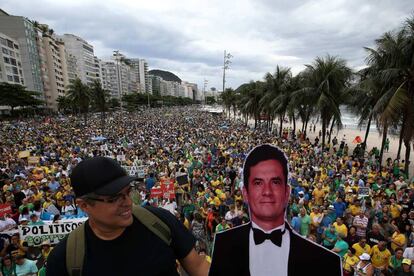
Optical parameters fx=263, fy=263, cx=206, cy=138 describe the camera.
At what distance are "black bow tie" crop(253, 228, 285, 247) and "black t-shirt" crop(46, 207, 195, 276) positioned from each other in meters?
0.53

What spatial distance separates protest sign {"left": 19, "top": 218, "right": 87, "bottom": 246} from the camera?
682cm

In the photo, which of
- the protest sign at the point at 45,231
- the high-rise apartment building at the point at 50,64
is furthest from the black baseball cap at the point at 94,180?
the high-rise apartment building at the point at 50,64

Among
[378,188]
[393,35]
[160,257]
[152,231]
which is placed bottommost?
[378,188]

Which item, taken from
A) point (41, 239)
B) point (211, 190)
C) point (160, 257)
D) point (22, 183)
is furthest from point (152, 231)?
point (22, 183)

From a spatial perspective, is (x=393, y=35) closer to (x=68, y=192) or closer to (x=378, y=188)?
(x=378, y=188)

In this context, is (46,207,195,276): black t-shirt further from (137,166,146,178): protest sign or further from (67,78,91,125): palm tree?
(67,78,91,125): palm tree

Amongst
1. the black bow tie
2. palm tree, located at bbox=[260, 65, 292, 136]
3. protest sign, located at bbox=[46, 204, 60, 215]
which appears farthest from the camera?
palm tree, located at bbox=[260, 65, 292, 136]

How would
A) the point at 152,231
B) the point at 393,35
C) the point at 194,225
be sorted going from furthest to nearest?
the point at 393,35 → the point at 194,225 → the point at 152,231

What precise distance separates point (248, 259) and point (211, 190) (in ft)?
30.0

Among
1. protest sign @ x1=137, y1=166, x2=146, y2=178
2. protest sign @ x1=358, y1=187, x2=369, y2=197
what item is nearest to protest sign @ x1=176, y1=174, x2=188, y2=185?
protest sign @ x1=137, y1=166, x2=146, y2=178

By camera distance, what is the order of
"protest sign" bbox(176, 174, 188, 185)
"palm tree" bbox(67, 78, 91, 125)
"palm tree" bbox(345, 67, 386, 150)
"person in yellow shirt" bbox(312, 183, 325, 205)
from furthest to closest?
"palm tree" bbox(67, 78, 91, 125)
"palm tree" bbox(345, 67, 386, 150)
"protest sign" bbox(176, 174, 188, 185)
"person in yellow shirt" bbox(312, 183, 325, 205)

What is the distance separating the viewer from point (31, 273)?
5.56m

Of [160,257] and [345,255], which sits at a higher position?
[160,257]

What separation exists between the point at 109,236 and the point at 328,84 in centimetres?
2460
